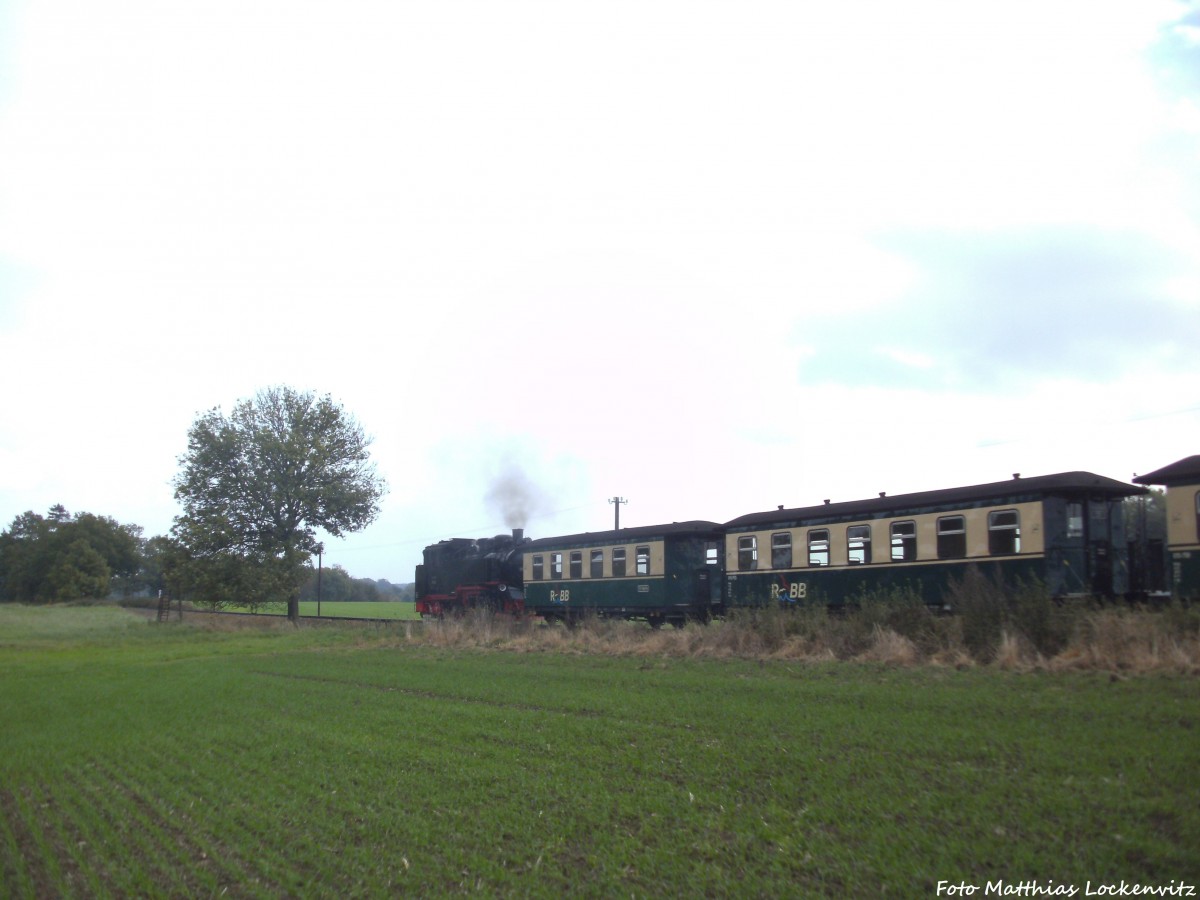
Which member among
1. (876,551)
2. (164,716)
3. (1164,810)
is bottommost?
(164,716)

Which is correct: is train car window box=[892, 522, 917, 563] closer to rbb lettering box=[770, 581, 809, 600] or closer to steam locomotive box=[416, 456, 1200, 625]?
steam locomotive box=[416, 456, 1200, 625]

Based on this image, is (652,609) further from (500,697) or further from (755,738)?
(755,738)

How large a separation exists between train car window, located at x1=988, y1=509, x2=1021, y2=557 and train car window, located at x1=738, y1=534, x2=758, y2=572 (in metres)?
6.37

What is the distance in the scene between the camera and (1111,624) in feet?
39.8

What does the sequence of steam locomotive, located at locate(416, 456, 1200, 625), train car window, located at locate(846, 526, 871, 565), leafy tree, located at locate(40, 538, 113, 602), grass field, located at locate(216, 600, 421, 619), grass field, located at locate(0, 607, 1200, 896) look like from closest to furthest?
grass field, located at locate(0, 607, 1200, 896)
steam locomotive, located at locate(416, 456, 1200, 625)
train car window, located at locate(846, 526, 871, 565)
grass field, located at locate(216, 600, 421, 619)
leafy tree, located at locate(40, 538, 113, 602)

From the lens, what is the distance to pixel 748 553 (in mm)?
22203

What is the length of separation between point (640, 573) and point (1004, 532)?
36.6ft

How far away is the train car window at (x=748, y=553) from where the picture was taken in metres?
22.0

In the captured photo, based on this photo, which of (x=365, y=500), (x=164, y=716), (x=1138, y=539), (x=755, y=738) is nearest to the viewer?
(x=755, y=738)

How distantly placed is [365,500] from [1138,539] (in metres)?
39.6

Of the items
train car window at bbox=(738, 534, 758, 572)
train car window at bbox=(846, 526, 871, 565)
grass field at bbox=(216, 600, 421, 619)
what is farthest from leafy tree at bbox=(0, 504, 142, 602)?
train car window at bbox=(846, 526, 871, 565)

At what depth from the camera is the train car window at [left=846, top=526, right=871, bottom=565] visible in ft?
62.4

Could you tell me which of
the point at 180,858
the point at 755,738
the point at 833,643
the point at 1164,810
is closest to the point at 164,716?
the point at 180,858

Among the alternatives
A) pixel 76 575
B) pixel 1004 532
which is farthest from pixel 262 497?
pixel 76 575
